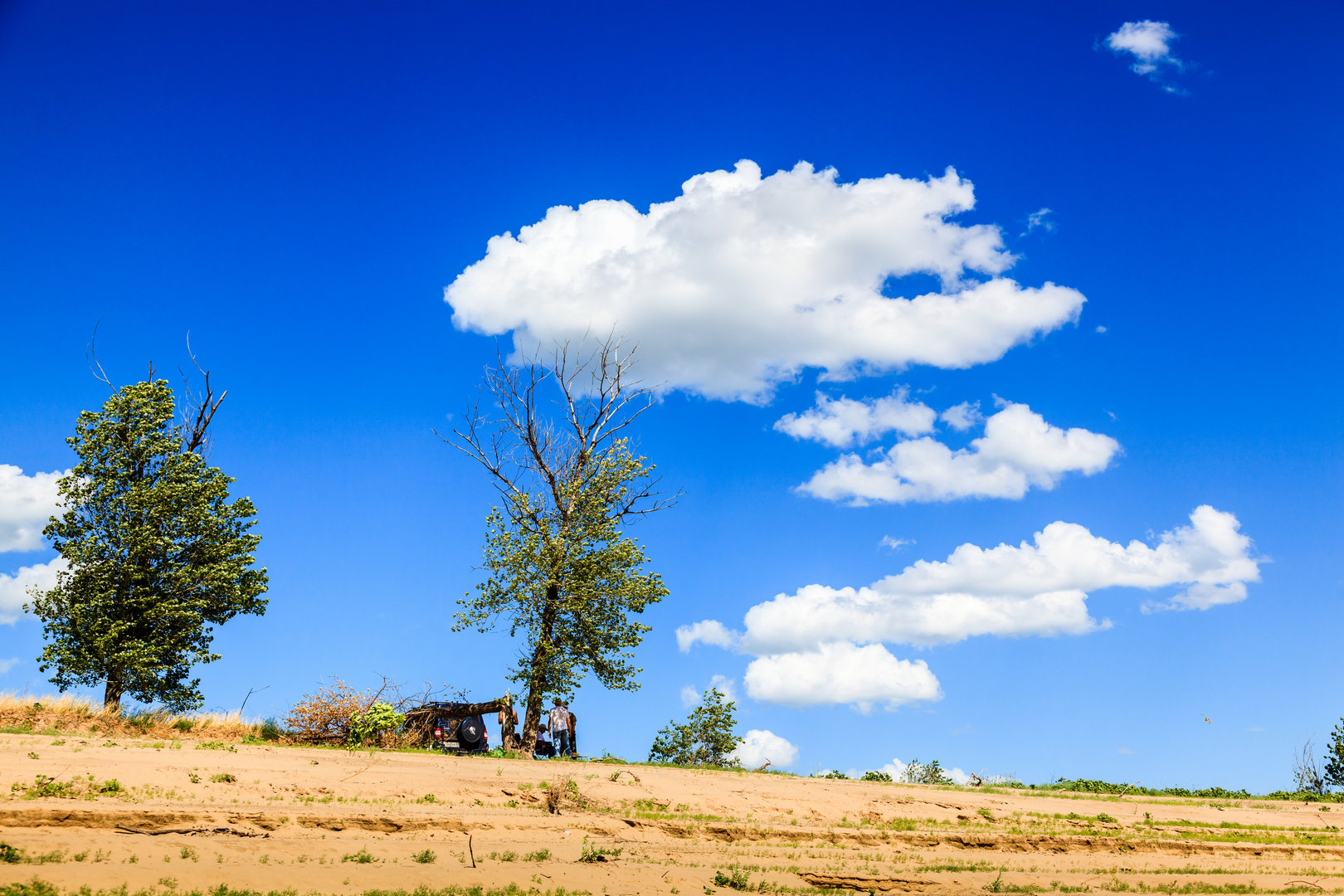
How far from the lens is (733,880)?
48.2ft

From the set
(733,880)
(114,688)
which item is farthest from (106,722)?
(733,880)

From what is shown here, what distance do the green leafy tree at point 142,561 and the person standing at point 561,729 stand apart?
10220mm

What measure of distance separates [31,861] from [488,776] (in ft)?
31.9

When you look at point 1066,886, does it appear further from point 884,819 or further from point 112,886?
point 112,886

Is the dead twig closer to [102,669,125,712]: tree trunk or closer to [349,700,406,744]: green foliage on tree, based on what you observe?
[349,700,406,744]: green foliage on tree

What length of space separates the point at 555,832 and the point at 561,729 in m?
13.3

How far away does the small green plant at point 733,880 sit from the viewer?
14555 millimetres

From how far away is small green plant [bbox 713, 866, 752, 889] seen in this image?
14555mm

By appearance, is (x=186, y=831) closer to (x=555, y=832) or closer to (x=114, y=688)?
(x=555, y=832)

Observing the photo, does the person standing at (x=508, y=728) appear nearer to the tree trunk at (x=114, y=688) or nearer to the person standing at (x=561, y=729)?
the person standing at (x=561, y=729)

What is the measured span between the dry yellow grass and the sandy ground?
342 cm

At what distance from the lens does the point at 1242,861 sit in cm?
2148

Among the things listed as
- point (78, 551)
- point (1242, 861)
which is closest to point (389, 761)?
point (78, 551)

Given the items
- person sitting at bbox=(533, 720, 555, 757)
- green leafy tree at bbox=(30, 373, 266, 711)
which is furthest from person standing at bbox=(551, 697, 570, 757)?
green leafy tree at bbox=(30, 373, 266, 711)
